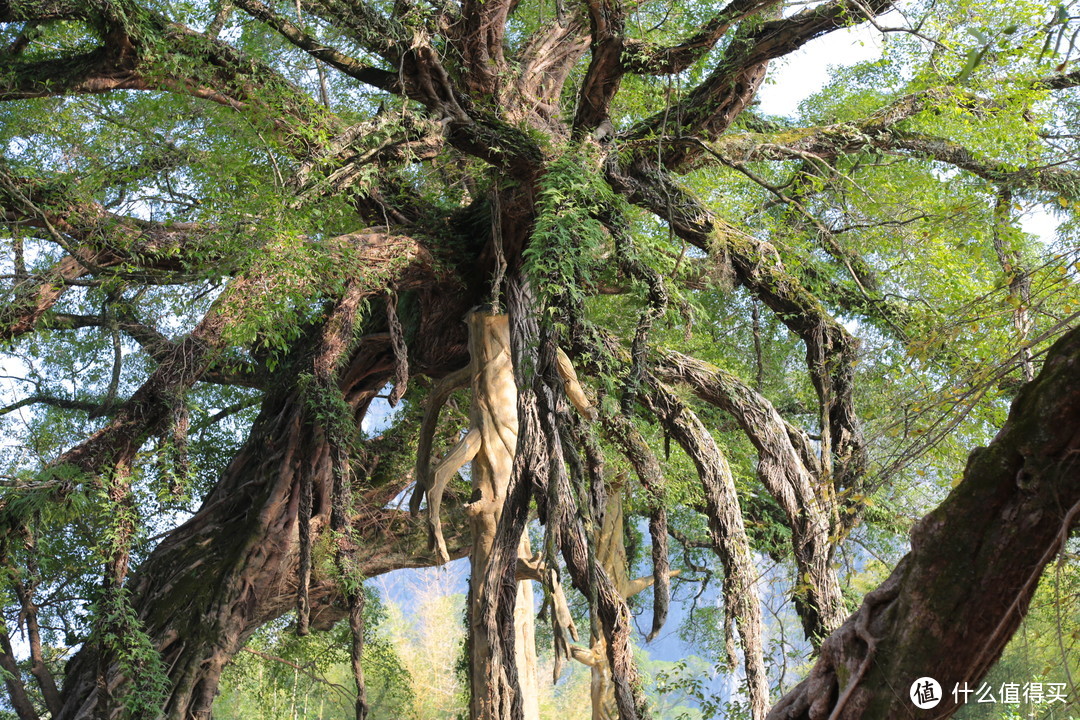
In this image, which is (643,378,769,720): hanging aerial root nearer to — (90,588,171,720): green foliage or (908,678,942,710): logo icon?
(908,678,942,710): logo icon

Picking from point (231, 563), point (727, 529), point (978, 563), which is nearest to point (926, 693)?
point (978, 563)

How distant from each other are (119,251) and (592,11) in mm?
3131

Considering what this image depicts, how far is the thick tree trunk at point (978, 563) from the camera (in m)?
2.30

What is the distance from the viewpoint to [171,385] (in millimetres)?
5902

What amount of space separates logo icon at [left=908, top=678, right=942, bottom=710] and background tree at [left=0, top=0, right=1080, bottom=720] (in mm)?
1204

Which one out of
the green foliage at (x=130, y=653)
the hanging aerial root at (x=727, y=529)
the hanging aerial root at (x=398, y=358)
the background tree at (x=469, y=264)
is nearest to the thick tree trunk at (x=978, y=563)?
the background tree at (x=469, y=264)

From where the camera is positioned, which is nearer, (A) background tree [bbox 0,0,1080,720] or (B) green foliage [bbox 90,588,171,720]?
(A) background tree [bbox 0,0,1080,720]

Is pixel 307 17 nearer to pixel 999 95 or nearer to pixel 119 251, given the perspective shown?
pixel 119 251

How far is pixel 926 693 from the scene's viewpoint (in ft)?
8.27

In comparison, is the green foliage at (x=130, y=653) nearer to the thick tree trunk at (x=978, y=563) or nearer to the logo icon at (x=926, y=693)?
the thick tree trunk at (x=978, y=563)

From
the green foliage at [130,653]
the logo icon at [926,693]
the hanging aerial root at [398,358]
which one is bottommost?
the logo icon at [926,693]

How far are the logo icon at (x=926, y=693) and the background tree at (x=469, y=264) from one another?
47.4 inches

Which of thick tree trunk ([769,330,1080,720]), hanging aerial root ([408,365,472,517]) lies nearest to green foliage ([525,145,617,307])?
hanging aerial root ([408,365,472,517])

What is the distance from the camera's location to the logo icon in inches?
99.0
